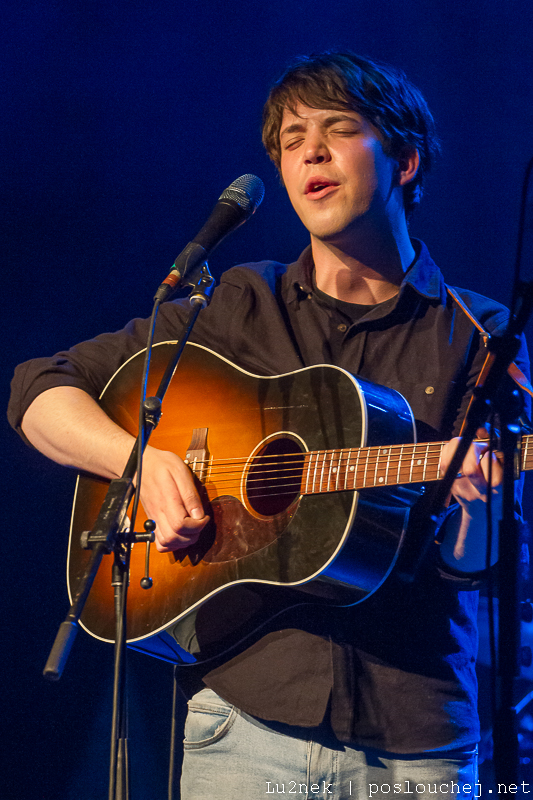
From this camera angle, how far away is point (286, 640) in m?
1.84

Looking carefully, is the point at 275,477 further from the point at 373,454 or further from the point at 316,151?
the point at 316,151

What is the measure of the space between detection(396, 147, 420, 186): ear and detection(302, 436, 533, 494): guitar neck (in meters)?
1.18

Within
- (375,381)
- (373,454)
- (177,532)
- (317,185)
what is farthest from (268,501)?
(317,185)

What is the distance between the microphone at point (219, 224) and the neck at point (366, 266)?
0.47 meters

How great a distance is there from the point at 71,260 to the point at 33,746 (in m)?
2.37

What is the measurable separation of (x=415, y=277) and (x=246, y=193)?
661 millimetres

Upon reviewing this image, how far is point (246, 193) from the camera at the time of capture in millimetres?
1896

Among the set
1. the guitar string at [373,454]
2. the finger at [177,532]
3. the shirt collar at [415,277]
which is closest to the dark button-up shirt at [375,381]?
the shirt collar at [415,277]

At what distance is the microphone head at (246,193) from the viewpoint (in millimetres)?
1881

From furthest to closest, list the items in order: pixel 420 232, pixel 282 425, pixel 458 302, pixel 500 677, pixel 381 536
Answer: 1. pixel 420 232
2. pixel 458 302
3. pixel 282 425
4. pixel 381 536
5. pixel 500 677

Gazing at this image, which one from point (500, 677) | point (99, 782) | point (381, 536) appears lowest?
point (99, 782)

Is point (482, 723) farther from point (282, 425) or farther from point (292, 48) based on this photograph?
point (292, 48)

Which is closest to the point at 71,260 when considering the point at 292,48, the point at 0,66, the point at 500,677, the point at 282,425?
the point at 0,66

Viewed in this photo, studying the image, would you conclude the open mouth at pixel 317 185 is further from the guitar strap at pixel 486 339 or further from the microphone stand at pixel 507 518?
the microphone stand at pixel 507 518
